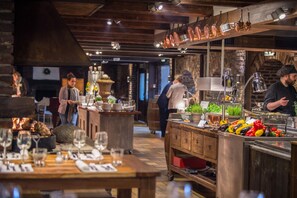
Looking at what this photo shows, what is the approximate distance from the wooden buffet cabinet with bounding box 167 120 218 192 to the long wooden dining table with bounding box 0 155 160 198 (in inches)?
104

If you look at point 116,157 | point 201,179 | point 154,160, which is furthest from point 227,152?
point 154,160

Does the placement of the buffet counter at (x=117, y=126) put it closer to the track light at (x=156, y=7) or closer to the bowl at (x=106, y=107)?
the bowl at (x=106, y=107)

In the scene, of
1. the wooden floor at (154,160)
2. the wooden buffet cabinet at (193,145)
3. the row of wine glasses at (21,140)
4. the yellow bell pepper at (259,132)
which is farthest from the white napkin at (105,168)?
the wooden buffet cabinet at (193,145)

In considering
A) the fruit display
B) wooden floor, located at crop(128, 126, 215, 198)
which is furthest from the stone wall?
the fruit display

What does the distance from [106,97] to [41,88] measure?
1025 centimetres

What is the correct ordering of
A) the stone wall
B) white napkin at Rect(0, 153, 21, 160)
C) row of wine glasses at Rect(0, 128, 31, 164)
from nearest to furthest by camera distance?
row of wine glasses at Rect(0, 128, 31, 164) → white napkin at Rect(0, 153, 21, 160) → the stone wall

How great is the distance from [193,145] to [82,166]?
3438mm

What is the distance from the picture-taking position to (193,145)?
708 cm

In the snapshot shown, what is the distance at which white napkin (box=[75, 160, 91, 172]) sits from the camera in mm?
3709

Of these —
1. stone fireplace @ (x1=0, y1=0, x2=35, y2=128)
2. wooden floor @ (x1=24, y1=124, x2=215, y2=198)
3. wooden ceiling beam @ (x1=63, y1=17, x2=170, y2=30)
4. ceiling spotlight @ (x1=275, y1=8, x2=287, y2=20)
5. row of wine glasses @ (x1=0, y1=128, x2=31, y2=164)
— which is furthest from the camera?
wooden ceiling beam @ (x1=63, y1=17, x2=170, y2=30)

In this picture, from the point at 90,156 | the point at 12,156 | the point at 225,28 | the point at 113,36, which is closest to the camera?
the point at 12,156

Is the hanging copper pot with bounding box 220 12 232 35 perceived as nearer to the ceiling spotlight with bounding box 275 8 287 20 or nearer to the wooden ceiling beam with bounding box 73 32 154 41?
the ceiling spotlight with bounding box 275 8 287 20

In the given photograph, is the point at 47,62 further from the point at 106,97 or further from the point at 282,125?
the point at 106,97

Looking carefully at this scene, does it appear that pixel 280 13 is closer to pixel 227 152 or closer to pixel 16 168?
pixel 227 152
